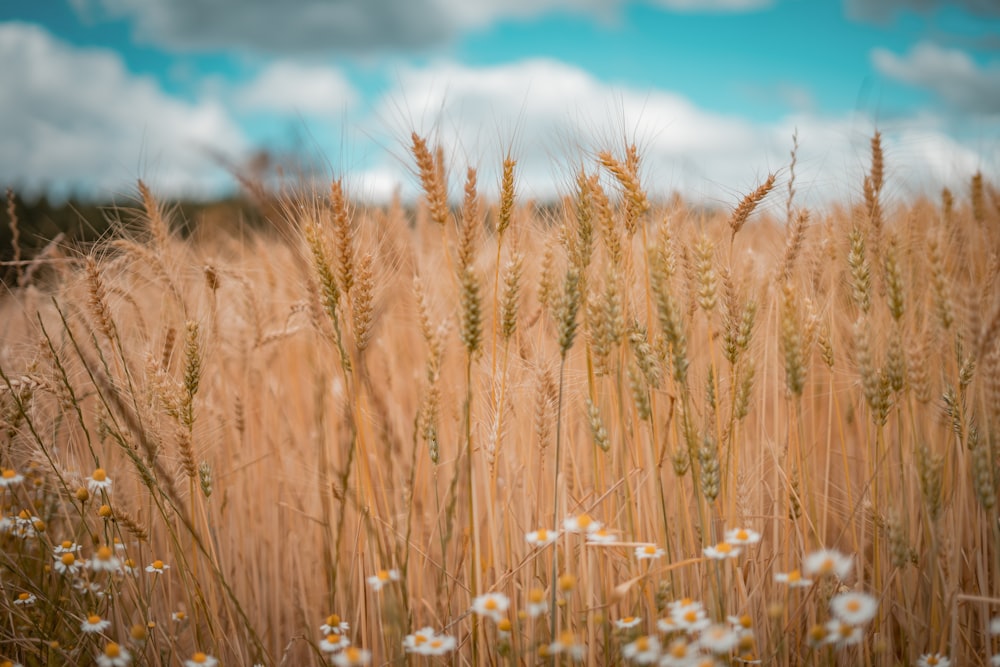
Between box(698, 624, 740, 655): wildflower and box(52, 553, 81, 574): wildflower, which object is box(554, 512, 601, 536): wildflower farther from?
box(52, 553, 81, 574): wildflower

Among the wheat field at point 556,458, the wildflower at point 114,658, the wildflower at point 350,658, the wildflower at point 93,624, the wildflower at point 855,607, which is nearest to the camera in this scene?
the wildflower at point 855,607

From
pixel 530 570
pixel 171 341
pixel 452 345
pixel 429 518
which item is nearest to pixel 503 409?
pixel 530 570

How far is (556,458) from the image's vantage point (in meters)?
1.67

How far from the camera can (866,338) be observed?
1476 millimetres

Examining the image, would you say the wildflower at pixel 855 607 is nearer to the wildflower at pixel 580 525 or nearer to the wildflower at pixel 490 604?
the wildflower at pixel 580 525

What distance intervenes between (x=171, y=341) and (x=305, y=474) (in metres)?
0.95

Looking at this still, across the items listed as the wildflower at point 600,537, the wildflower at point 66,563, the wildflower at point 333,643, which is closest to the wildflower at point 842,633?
the wildflower at point 600,537

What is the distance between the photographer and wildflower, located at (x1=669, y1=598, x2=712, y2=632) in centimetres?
120

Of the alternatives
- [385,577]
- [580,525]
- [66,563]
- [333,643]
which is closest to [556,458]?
[580,525]

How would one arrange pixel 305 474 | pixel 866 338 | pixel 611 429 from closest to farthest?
pixel 866 338 < pixel 611 429 < pixel 305 474

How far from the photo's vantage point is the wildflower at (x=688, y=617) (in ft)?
3.93

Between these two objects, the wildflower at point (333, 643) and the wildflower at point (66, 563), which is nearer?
the wildflower at point (333, 643)

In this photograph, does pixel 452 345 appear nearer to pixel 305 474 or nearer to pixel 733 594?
pixel 305 474

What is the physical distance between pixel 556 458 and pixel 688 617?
20.7 inches
